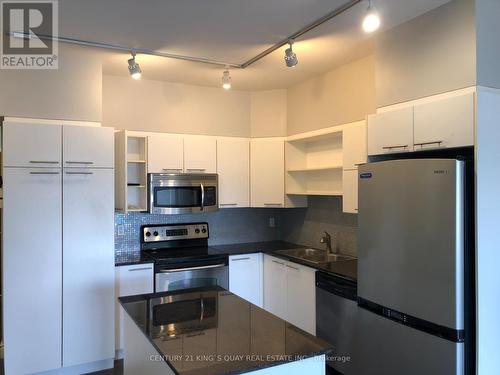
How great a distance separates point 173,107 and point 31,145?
1518 millimetres

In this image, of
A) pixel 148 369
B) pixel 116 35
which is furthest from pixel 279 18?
pixel 148 369

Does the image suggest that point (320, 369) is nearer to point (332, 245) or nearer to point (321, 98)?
point (332, 245)

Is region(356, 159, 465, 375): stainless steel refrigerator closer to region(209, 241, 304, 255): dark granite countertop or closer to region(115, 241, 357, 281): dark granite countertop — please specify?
region(115, 241, 357, 281): dark granite countertop

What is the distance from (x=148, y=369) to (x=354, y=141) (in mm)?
2345

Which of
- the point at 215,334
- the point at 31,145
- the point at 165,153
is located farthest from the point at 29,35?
the point at 215,334

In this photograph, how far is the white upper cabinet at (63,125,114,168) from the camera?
125 inches

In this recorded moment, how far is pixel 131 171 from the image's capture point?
401cm

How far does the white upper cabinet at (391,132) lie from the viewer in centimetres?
Answer: 255

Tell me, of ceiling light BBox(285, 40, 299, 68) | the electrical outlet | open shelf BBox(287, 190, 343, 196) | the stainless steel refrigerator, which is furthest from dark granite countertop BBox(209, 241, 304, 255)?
ceiling light BBox(285, 40, 299, 68)

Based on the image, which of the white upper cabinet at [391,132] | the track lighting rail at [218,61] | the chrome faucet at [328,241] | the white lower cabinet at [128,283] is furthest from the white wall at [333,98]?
the white lower cabinet at [128,283]

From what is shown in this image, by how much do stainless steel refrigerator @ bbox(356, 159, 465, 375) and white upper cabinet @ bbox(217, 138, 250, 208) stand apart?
1803mm

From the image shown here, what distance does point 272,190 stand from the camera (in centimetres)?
429

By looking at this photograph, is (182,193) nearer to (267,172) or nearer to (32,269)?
(267,172)

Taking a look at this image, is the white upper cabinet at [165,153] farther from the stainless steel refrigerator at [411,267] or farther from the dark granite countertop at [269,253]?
the stainless steel refrigerator at [411,267]
